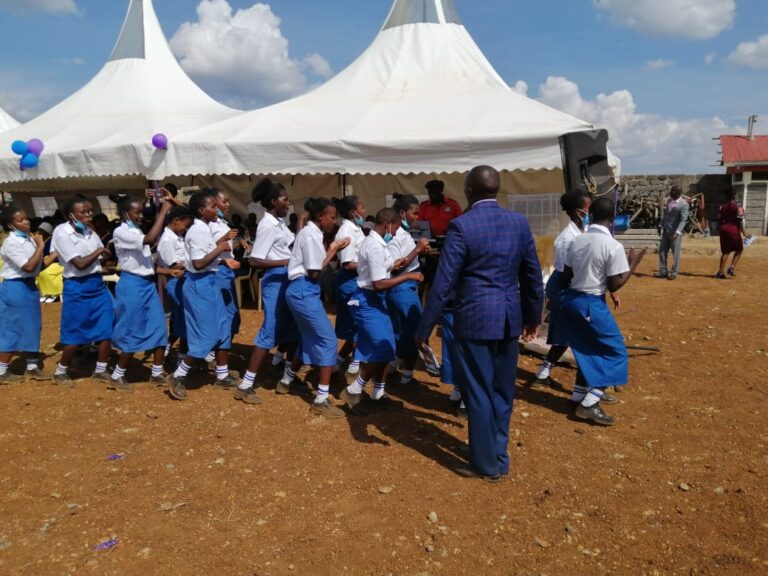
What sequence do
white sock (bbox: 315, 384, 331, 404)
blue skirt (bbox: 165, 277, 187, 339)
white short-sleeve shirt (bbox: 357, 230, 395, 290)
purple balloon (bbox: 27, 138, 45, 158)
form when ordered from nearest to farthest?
white short-sleeve shirt (bbox: 357, 230, 395, 290)
white sock (bbox: 315, 384, 331, 404)
blue skirt (bbox: 165, 277, 187, 339)
purple balloon (bbox: 27, 138, 45, 158)

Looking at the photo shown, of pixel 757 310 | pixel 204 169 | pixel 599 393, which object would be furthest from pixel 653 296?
pixel 204 169

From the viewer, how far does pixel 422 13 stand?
9.12m

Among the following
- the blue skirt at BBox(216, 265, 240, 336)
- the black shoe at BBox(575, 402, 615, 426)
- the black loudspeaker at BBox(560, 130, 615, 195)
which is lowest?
the black shoe at BBox(575, 402, 615, 426)

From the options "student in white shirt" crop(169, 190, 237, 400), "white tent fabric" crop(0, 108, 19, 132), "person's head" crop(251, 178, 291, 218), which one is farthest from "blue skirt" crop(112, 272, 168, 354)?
"white tent fabric" crop(0, 108, 19, 132)

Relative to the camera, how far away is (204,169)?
24.1ft

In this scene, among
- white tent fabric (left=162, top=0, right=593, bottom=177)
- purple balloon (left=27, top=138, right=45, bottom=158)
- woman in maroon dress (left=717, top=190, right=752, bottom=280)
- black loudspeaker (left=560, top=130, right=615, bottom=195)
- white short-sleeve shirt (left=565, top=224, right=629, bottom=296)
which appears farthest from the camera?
woman in maroon dress (left=717, top=190, right=752, bottom=280)

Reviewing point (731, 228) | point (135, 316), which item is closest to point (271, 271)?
point (135, 316)

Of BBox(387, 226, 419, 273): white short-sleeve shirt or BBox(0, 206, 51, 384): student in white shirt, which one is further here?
BBox(0, 206, 51, 384): student in white shirt

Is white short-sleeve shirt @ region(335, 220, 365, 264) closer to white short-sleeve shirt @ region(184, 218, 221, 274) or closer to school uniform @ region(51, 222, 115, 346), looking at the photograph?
white short-sleeve shirt @ region(184, 218, 221, 274)

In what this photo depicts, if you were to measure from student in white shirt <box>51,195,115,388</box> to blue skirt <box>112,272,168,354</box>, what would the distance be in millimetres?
198

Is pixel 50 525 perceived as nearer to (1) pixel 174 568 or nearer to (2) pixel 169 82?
(1) pixel 174 568

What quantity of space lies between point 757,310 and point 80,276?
8.26 meters

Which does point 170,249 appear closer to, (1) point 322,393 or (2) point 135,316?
(2) point 135,316

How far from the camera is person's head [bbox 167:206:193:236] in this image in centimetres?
488
